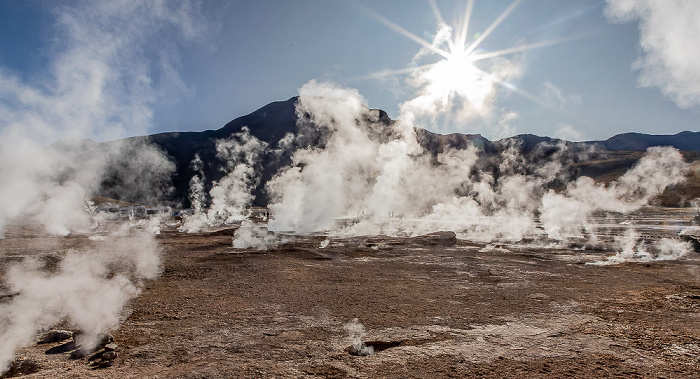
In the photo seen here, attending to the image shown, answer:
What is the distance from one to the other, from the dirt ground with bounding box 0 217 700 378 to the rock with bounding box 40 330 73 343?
16 centimetres

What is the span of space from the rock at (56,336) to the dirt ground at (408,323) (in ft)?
0.53

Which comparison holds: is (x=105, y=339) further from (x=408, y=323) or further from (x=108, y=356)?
(x=408, y=323)

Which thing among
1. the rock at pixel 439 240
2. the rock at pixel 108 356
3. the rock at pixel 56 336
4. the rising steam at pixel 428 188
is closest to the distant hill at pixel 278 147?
the rising steam at pixel 428 188

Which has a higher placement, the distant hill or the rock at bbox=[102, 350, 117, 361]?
the distant hill

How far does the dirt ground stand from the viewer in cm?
517

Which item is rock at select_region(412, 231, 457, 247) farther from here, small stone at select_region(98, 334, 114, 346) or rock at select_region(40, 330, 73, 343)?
rock at select_region(40, 330, 73, 343)

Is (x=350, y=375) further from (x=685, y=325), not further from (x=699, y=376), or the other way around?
(x=685, y=325)

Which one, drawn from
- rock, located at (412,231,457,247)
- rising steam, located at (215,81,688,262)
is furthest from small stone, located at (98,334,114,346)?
rising steam, located at (215,81,688,262)

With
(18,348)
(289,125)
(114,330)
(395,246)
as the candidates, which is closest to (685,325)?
(114,330)

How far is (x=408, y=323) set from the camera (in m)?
7.24

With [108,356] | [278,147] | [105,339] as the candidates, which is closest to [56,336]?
[105,339]

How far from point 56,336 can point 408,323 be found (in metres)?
6.51

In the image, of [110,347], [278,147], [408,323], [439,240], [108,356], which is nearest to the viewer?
[108,356]

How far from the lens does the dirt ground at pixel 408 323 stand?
5.17 meters
